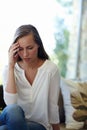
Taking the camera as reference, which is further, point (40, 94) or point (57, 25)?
point (57, 25)

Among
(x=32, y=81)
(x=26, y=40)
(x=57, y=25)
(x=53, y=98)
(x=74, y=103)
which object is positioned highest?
(x=26, y=40)

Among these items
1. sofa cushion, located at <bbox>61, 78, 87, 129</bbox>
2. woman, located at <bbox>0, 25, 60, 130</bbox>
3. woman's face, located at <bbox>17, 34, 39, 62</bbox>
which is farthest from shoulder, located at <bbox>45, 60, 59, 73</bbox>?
sofa cushion, located at <bbox>61, 78, 87, 129</bbox>

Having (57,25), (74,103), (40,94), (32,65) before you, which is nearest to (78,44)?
(57,25)

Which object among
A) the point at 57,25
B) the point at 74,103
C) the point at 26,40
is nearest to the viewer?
the point at 26,40

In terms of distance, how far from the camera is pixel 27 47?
1656 millimetres

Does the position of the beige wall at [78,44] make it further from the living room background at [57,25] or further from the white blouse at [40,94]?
the white blouse at [40,94]

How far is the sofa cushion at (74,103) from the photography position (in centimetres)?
210

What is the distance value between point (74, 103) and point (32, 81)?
0.54 meters

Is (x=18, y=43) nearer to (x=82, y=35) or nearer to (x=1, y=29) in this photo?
(x=1, y=29)

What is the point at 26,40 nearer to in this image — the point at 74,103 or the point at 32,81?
the point at 32,81

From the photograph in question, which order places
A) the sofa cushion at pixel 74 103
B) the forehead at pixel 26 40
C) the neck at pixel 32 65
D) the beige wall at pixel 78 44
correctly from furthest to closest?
the beige wall at pixel 78 44
the sofa cushion at pixel 74 103
the neck at pixel 32 65
the forehead at pixel 26 40

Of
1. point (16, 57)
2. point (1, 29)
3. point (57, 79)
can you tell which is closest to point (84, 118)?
point (57, 79)

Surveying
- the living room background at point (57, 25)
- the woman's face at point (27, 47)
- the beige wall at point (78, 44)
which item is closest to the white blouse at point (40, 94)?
the woman's face at point (27, 47)

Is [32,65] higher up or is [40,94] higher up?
[32,65]
